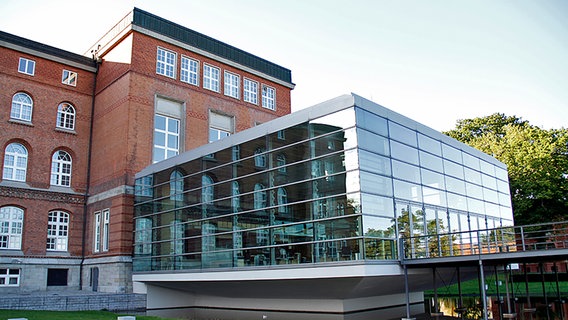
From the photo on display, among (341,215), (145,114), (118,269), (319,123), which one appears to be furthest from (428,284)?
(145,114)

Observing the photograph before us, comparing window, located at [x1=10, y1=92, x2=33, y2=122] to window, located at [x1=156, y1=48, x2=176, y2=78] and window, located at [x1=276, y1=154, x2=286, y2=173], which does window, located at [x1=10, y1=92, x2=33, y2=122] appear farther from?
window, located at [x1=276, y1=154, x2=286, y2=173]

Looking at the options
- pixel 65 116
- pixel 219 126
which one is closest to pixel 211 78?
pixel 219 126

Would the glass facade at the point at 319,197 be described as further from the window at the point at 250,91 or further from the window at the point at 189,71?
the window at the point at 250,91

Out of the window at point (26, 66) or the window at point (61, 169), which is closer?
the window at point (26, 66)

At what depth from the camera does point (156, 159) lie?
97.8 feet

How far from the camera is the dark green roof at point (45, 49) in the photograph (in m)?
29.9

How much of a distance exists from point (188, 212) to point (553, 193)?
30477 millimetres

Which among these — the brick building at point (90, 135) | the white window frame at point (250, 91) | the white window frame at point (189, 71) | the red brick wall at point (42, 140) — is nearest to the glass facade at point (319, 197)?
the brick building at point (90, 135)

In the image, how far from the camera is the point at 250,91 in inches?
1451

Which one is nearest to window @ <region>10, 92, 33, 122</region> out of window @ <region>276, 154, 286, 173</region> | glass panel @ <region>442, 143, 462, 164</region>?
window @ <region>276, 154, 286, 173</region>

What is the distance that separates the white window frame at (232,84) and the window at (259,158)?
14.9m

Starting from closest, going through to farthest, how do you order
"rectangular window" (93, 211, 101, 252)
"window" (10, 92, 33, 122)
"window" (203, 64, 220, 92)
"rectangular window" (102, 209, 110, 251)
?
1. "rectangular window" (102, 209, 110, 251)
2. "rectangular window" (93, 211, 101, 252)
3. "window" (10, 92, 33, 122)
4. "window" (203, 64, 220, 92)

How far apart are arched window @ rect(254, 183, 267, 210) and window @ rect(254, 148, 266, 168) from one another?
82 centimetres

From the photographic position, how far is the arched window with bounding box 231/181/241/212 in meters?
21.3
